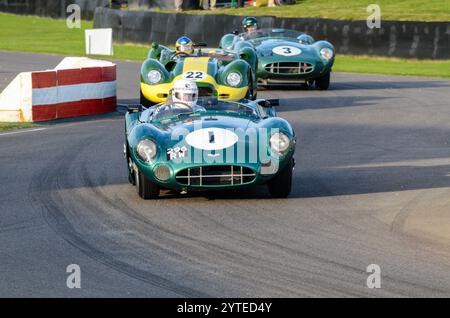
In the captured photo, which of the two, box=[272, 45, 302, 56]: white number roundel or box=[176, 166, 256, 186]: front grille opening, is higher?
box=[176, 166, 256, 186]: front grille opening

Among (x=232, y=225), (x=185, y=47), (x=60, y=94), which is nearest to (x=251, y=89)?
(x=185, y=47)

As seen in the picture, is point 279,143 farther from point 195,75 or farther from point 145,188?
point 195,75

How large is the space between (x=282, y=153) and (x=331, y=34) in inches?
744

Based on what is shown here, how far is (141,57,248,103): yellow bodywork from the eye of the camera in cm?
1661

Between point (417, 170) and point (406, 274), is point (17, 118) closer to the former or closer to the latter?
point (417, 170)

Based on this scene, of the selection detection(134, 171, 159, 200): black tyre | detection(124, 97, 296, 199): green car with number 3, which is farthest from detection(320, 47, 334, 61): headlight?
detection(134, 171, 159, 200): black tyre

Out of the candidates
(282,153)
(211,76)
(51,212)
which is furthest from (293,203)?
(211,76)

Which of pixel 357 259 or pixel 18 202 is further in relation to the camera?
pixel 18 202

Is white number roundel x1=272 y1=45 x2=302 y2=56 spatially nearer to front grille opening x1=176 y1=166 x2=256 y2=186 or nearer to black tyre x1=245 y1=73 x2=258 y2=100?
black tyre x1=245 y1=73 x2=258 y2=100

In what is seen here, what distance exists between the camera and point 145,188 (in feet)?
32.9

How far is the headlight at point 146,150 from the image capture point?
9891 millimetres

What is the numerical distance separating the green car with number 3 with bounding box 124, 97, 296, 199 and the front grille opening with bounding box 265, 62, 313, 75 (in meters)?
10.8

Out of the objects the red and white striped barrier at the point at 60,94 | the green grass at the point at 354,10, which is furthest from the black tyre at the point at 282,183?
the green grass at the point at 354,10

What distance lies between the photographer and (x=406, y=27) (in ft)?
89.4
